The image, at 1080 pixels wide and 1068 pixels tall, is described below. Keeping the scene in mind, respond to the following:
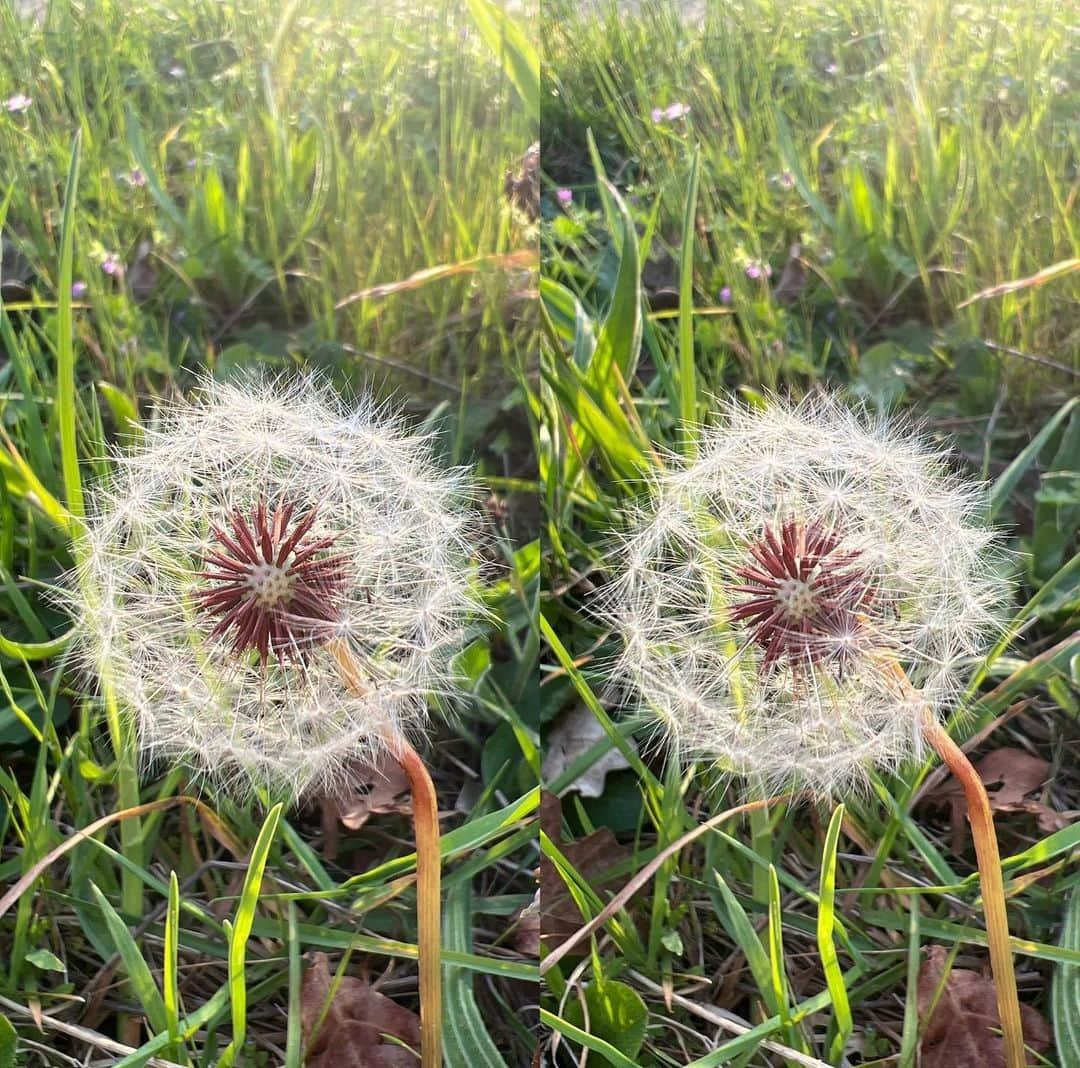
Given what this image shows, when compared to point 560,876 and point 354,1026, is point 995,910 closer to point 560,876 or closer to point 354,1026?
point 560,876

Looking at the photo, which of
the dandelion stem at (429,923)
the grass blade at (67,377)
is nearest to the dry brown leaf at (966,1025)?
the dandelion stem at (429,923)

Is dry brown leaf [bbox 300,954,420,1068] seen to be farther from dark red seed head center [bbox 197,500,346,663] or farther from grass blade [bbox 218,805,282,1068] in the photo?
dark red seed head center [bbox 197,500,346,663]

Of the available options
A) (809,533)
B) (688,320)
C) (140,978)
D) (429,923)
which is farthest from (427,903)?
(688,320)

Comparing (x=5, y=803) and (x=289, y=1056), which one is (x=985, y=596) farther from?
(x=5, y=803)

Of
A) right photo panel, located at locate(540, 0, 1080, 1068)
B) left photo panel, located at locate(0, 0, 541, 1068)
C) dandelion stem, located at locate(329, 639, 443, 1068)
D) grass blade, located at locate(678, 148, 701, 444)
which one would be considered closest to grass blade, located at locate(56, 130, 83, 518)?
left photo panel, located at locate(0, 0, 541, 1068)

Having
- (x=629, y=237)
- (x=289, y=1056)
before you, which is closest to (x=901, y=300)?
(x=629, y=237)
